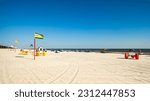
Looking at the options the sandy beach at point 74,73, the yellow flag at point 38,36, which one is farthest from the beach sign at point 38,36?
the sandy beach at point 74,73

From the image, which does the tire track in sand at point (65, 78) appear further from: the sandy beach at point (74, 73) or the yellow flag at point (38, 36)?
the yellow flag at point (38, 36)

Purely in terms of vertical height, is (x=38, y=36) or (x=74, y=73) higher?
(x=38, y=36)

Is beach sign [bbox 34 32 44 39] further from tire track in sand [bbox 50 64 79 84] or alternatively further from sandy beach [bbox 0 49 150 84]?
tire track in sand [bbox 50 64 79 84]

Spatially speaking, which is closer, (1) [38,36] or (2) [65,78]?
(2) [65,78]

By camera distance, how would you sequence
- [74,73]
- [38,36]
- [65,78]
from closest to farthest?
[65,78] → [74,73] → [38,36]

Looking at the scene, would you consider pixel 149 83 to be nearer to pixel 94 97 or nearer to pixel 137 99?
pixel 137 99

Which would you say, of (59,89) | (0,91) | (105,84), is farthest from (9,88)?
(105,84)

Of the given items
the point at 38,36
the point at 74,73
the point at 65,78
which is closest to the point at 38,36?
the point at 38,36

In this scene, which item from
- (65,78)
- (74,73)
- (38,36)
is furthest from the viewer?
(38,36)

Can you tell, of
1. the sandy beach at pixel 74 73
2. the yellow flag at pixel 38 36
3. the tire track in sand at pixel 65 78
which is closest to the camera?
the tire track in sand at pixel 65 78

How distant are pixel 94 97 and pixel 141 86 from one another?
92.8 inches

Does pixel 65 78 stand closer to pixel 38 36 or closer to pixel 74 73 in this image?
pixel 74 73

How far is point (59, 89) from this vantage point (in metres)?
6.09

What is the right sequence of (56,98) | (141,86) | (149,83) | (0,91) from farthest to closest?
(149,83), (141,86), (0,91), (56,98)
